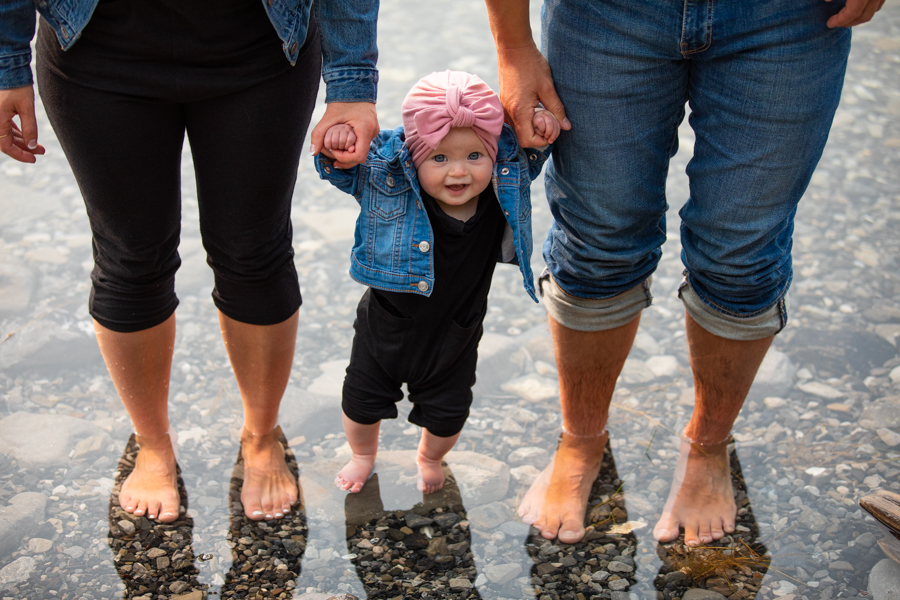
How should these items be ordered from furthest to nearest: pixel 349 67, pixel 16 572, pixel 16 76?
pixel 16 572 → pixel 349 67 → pixel 16 76

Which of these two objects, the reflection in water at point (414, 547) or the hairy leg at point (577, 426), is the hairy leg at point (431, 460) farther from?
the hairy leg at point (577, 426)

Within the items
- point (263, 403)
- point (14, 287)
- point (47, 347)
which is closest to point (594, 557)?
point (263, 403)

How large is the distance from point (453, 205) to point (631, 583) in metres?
1.11

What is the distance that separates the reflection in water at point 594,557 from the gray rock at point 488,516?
11 cm

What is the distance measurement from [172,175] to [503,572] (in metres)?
1.34

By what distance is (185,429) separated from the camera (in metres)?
2.58

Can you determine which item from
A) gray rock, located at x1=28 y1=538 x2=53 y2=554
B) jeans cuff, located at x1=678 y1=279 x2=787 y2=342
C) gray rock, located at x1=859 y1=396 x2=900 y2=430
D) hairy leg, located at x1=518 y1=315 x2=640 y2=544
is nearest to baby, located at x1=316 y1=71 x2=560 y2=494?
hairy leg, located at x1=518 y1=315 x2=640 y2=544

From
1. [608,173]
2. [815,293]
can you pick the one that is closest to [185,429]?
[608,173]

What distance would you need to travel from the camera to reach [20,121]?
5.65 feet

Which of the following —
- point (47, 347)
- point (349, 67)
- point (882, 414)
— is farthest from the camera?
point (47, 347)

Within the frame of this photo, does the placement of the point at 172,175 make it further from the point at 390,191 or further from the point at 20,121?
the point at 390,191

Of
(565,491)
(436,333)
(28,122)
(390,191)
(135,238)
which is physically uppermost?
(28,122)

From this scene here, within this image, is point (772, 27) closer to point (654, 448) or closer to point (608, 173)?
point (608, 173)

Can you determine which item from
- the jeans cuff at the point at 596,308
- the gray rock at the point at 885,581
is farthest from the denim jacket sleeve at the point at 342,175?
the gray rock at the point at 885,581
